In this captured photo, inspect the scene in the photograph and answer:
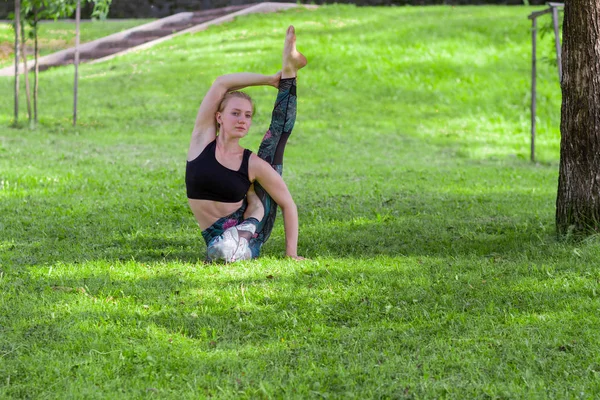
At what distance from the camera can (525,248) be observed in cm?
602

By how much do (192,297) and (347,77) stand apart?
15.6 metres

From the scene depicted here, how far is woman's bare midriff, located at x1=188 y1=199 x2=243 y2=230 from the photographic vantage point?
5656 mm

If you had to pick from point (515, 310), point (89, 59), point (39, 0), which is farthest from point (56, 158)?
point (89, 59)

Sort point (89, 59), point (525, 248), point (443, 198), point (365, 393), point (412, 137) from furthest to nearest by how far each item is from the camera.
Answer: point (89, 59) < point (412, 137) < point (443, 198) < point (525, 248) < point (365, 393)

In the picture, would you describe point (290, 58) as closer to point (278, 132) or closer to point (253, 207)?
point (278, 132)

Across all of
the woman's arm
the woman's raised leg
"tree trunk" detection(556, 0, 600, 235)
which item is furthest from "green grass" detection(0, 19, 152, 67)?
"tree trunk" detection(556, 0, 600, 235)

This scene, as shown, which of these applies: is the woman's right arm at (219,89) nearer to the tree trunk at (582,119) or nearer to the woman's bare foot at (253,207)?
the woman's bare foot at (253,207)

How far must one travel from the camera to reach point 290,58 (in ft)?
18.5

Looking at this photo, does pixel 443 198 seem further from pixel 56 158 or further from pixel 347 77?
pixel 347 77

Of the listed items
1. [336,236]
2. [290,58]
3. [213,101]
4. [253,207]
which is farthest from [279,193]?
[336,236]

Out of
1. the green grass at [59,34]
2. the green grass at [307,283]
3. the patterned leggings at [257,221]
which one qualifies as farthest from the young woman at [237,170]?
the green grass at [59,34]

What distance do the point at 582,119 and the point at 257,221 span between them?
2.65 meters

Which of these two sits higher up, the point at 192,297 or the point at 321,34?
the point at 321,34

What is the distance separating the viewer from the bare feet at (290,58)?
18.3 ft
